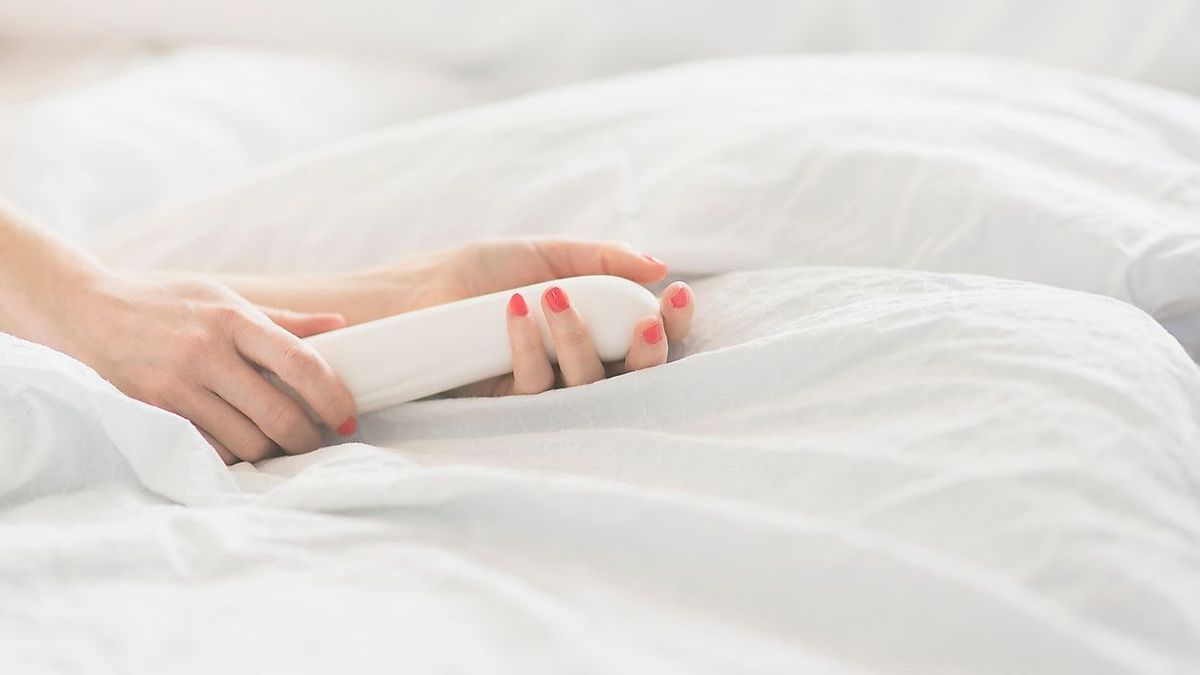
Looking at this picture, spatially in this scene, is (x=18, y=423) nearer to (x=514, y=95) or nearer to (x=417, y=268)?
(x=417, y=268)

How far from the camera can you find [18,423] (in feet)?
1.80

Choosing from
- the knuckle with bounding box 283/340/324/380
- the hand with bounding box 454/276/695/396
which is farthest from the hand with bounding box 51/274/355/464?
the hand with bounding box 454/276/695/396

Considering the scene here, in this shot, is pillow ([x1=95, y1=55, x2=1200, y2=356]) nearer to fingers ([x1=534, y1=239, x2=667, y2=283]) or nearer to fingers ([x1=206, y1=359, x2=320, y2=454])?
fingers ([x1=534, y1=239, x2=667, y2=283])

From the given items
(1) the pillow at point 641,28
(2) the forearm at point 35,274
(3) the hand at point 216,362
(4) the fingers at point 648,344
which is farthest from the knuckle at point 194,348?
(1) the pillow at point 641,28

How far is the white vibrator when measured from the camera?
601mm

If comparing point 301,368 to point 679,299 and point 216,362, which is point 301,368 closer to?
point 216,362

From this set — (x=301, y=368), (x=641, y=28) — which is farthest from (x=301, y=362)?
(x=641, y=28)

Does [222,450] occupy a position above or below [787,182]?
below

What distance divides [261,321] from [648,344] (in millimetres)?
220

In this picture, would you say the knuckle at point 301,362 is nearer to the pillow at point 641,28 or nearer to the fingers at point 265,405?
the fingers at point 265,405

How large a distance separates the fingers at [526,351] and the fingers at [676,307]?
0.22ft

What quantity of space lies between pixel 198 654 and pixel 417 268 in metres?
0.36

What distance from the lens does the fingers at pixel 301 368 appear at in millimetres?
601

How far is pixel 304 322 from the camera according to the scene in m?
0.67
